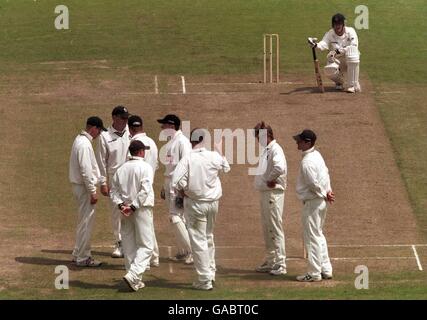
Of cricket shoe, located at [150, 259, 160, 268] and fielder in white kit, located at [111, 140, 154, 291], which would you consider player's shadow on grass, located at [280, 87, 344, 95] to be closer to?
cricket shoe, located at [150, 259, 160, 268]

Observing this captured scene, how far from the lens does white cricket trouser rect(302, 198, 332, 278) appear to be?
2127 cm

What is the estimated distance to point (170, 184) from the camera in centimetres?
2223

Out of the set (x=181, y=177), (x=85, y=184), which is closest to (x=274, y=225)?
(x=181, y=177)

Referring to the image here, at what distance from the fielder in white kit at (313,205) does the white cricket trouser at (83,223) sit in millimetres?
3577

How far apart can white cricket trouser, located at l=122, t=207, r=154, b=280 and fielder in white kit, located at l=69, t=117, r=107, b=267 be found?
50.9 inches

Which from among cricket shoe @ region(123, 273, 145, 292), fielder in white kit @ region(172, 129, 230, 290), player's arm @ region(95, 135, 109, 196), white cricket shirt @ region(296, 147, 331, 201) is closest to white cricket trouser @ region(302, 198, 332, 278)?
white cricket shirt @ region(296, 147, 331, 201)

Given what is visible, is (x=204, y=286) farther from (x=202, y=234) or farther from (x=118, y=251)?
(x=118, y=251)

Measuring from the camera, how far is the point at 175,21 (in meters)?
38.3

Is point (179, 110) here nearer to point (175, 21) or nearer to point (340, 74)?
point (340, 74)

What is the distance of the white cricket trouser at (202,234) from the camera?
68.3 feet

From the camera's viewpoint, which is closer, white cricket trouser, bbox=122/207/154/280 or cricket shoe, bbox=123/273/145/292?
cricket shoe, bbox=123/273/145/292

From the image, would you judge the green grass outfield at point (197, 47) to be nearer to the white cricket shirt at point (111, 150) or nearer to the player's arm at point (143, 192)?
the white cricket shirt at point (111, 150)
